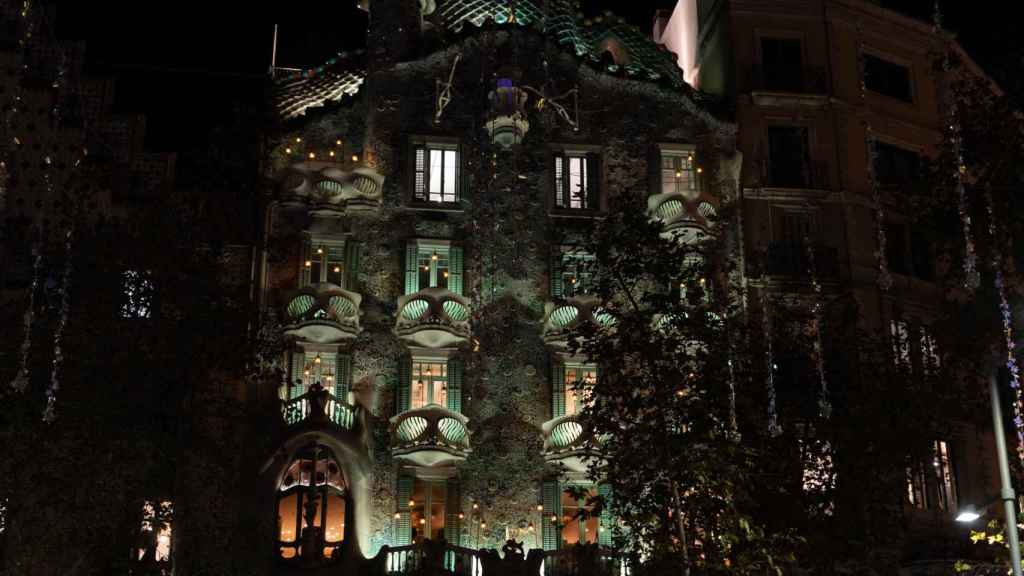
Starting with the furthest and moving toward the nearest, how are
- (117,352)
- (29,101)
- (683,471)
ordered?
(29,101) < (117,352) < (683,471)

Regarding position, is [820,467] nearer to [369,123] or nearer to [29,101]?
[369,123]

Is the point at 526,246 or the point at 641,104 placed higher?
the point at 641,104

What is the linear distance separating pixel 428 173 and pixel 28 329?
13.5m

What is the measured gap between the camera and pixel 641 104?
43938mm

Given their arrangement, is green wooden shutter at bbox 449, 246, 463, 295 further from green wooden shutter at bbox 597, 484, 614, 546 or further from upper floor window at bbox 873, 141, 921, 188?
upper floor window at bbox 873, 141, 921, 188

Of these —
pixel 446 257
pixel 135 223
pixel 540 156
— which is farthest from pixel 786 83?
pixel 135 223

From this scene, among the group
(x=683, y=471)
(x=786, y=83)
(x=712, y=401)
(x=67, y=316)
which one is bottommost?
(x=683, y=471)

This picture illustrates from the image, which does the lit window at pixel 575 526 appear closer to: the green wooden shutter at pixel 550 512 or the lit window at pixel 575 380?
the green wooden shutter at pixel 550 512

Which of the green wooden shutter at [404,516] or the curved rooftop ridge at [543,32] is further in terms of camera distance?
the curved rooftop ridge at [543,32]

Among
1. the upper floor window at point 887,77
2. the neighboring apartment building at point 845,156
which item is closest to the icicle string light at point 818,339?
the neighboring apartment building at point 845,156

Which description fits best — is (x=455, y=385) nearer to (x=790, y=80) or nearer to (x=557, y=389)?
(x=557, y=389)

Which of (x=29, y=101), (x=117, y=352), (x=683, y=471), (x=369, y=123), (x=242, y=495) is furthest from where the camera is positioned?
(x=369, y=123)

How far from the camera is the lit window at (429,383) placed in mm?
39500

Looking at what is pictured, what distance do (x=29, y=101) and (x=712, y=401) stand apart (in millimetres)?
21999
